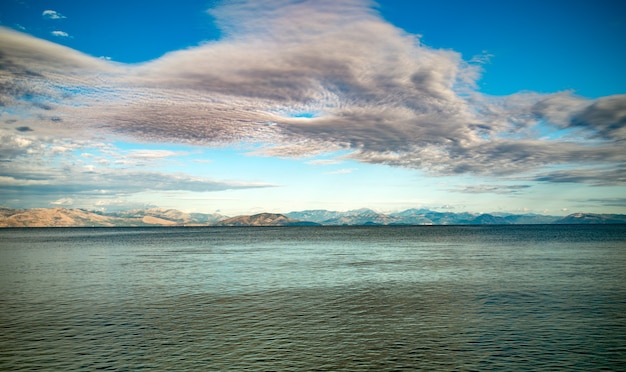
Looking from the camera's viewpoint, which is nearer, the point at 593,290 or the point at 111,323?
the point at 111,323

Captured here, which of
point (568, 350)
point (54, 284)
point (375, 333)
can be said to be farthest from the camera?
point (54, 284)

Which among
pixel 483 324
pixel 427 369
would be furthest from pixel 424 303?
pixel 427 369

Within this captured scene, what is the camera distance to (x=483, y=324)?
3375 cm

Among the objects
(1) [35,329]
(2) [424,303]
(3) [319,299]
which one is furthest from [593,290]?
(1) [35,329]

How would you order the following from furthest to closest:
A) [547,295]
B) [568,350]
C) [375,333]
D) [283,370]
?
[547,295] < [375,333] < [568,350] < [283,370]

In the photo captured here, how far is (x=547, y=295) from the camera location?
46.2 metres

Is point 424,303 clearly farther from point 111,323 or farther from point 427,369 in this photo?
point 111,323

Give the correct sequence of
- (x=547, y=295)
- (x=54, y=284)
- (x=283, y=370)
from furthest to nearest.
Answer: (x=54, y=284)
(x=547, y=295)
(x=283, y=370)

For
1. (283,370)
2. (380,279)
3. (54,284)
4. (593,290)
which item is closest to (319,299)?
(380,279)

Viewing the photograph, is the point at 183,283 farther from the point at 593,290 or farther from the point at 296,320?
the point at 593,290

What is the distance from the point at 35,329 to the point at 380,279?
4201 centimetres

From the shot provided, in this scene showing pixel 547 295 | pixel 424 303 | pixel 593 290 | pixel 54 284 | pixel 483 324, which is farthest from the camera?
pixel 54 284

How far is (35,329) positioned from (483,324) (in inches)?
1366

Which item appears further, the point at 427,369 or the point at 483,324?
the point at 483,324
